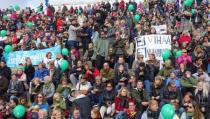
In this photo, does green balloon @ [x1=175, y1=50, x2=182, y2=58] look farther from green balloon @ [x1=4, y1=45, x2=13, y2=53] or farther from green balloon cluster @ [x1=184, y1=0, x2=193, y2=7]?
green balloon cluster @ [x1=184, y1=0, x2=193, y2=7]

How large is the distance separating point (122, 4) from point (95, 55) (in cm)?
869

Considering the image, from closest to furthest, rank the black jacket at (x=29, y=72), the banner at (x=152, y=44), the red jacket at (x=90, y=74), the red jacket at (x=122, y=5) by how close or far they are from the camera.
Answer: the red jacket at (x=90, y=74) → the banner at (x=152, y=44) → the black jacket at (x=29, y=72) → the red jacket at (x=122, y=5)

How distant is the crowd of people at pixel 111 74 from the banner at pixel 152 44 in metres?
0.24

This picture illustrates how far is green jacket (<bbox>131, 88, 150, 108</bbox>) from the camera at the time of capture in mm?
14062

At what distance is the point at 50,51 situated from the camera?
1920 centimetres

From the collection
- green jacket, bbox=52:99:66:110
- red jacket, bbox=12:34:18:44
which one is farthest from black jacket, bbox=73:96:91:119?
red jacket, bbox=12:34:18:44

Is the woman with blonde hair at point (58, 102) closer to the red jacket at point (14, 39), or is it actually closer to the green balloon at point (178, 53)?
the green balloon at point (178, 53)

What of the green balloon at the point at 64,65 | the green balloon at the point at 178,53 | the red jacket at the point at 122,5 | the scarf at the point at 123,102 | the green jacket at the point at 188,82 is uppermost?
the red jacket at the point at 122,5

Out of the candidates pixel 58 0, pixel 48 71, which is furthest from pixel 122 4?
pixel 48 71

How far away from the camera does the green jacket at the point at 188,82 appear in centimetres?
1455

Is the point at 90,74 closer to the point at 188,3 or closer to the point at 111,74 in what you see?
the point at 111,74

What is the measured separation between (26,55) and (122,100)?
643 cm

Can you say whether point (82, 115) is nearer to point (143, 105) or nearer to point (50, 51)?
point (143, 105)

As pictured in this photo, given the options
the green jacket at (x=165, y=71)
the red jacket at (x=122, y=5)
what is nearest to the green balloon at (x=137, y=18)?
the red jacket at (x=122, y=5)
